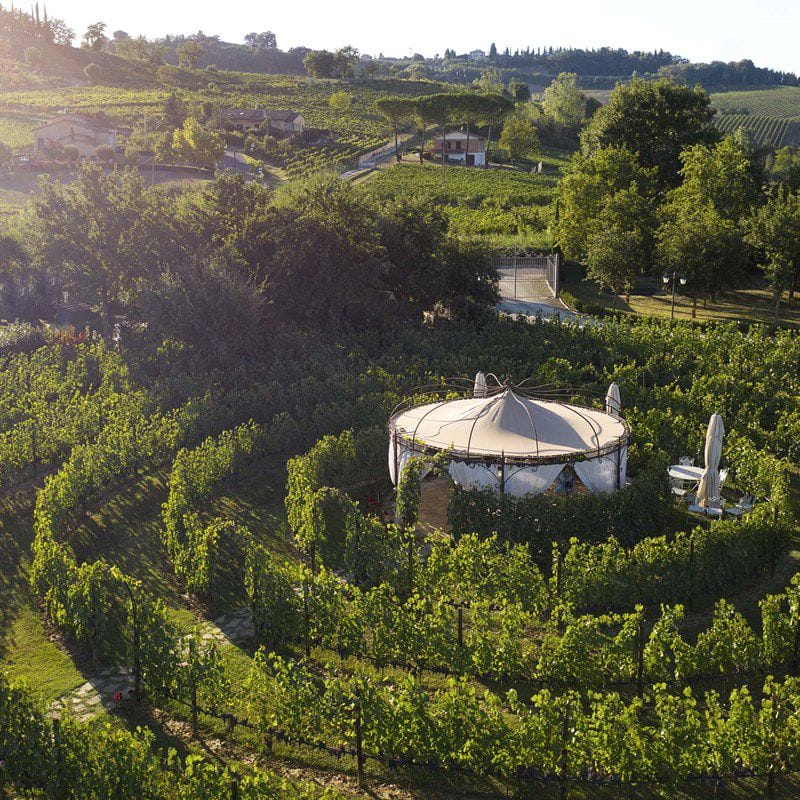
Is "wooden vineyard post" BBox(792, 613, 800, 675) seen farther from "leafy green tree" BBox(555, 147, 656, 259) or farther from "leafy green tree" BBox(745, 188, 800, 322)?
"leafy green tree" BBox(555, 147, 656, 259)

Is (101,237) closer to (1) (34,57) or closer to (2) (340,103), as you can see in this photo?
(2) (340,103)

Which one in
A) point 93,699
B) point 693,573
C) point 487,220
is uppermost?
point 487,220

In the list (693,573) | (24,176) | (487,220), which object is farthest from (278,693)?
(24,176)

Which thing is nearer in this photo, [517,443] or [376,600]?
[376,600]

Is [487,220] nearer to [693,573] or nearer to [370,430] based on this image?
[370,430]

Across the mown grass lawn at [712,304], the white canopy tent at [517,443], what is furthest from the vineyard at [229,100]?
the white canopy tent at [517,443]

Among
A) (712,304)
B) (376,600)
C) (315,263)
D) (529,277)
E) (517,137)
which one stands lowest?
(376,600)

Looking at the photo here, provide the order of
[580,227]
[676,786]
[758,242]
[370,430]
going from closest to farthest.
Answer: [676,786] < [370,430] < [758,242] < [580,227]

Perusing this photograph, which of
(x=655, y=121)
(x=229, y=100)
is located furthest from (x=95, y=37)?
(x=655, y=121)
